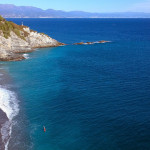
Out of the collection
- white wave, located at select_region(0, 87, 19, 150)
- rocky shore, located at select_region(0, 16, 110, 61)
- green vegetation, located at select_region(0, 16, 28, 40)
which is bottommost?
white wave, located at select_region(0, 87, 19, 150)

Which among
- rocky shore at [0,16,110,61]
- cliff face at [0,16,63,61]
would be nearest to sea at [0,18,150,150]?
rocky shore at [0,16,110,61]

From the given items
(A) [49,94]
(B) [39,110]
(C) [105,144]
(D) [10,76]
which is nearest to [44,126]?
(B) [39,110]

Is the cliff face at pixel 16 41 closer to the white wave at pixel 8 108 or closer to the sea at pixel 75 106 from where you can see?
the sea at pixel 75 106

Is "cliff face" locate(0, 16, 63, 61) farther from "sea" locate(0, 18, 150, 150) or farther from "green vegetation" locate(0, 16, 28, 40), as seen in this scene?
"sea" locate(0, 18, 150, 150)

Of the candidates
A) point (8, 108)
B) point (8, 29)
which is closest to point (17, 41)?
point (8, 29)

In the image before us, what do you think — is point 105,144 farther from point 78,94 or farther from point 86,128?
point 78,94

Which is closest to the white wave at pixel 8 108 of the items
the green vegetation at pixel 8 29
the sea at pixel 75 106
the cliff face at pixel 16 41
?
the sea at pixel 75 106
